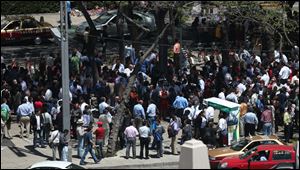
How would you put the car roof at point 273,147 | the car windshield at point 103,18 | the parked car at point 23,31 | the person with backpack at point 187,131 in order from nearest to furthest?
1. the car roof at point 273,147
2. the person with backpack at point 187,131
3. the parked car at point 23,31
4. the car windshield at point 103,18

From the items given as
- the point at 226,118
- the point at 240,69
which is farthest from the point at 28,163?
the point at 240,69

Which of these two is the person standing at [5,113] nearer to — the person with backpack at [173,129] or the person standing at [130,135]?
the person standing at [130,135]

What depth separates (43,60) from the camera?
34.0m

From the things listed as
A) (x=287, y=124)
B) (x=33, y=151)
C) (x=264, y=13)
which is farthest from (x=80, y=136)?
(x=264, y=13)

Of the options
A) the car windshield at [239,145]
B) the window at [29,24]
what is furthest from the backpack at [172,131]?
the window at [29,24]

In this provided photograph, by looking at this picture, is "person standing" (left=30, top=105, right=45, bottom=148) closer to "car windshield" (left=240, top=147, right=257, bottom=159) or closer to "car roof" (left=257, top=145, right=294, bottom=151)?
"car windshield" (left=240, top=147, right=257, bottom=159)

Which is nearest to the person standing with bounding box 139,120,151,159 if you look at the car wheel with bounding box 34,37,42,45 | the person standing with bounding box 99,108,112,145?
the person standing with bounding box 99,108,112,145

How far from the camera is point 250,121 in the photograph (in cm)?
2852

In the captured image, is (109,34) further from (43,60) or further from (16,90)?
(16,90)

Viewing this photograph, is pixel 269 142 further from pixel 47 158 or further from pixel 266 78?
pixel 47 158

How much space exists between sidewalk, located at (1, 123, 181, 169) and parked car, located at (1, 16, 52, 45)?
1115cm

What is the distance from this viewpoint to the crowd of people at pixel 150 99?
2695cm

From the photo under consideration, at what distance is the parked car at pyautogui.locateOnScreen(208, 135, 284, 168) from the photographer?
25.1 m

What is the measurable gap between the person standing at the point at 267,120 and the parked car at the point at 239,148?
2.31 meters
